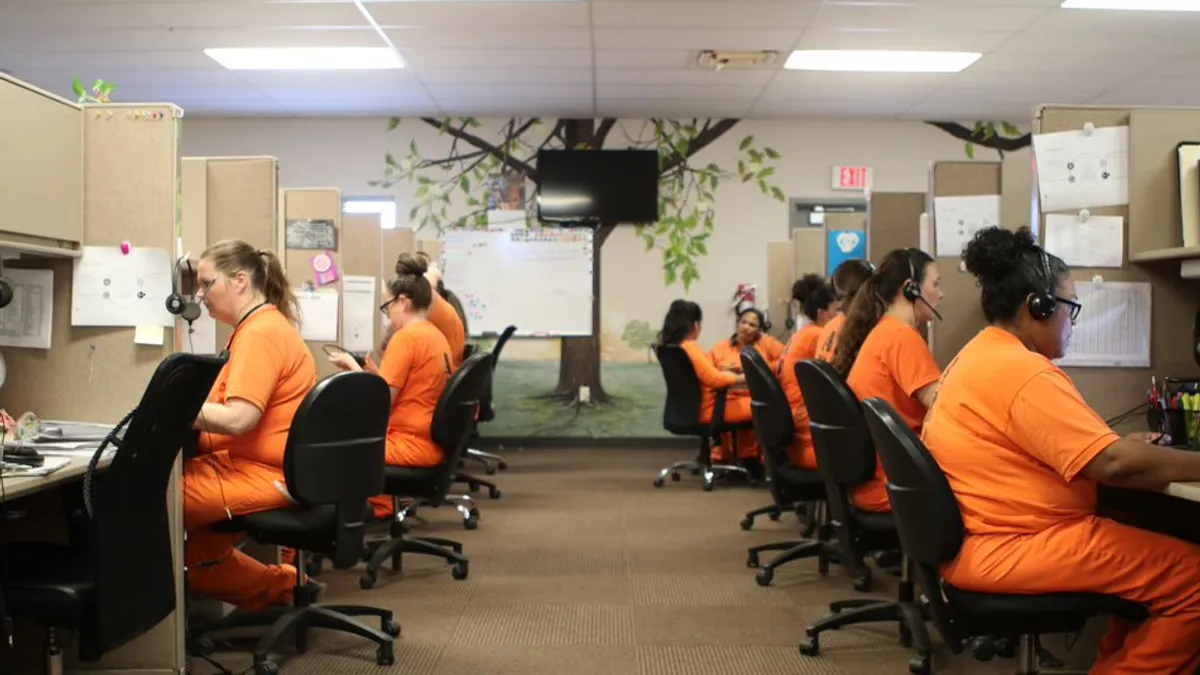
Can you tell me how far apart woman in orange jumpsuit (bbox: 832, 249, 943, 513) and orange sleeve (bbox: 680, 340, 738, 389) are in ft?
7.84

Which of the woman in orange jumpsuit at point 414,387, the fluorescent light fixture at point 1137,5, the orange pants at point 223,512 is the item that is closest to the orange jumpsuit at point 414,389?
the woman in orange jumpsuit at point 414,387

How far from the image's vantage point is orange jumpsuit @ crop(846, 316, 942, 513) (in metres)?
2.86

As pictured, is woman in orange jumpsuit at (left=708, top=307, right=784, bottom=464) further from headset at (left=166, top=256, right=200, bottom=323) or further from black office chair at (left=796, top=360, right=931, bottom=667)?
headset at (left=166, top=256, right=200, bottom=323)

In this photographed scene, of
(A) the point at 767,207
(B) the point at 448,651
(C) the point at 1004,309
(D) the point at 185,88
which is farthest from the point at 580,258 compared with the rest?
(C) the point at 1004,309

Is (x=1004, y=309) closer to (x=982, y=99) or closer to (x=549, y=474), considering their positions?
(x=549, y=474)

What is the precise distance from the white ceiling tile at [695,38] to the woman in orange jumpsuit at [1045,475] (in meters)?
3.67

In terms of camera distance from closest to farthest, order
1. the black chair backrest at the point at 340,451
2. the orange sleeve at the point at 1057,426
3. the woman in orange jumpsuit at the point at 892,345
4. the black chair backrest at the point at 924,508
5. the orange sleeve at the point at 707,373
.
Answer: the orange sleeve at the point at 1057,426, the black chair backrest at the point at 924,508, the black chair backrest at the point at 340,451, the woman in orange jumpsuit at the point at 892,345, the orange sleeve at the point at 707,373

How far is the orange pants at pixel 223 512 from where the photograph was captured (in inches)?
105

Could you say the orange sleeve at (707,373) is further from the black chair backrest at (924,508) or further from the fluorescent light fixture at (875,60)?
the black chair backrest at (924,508)

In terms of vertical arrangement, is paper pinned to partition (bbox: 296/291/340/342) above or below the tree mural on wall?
below

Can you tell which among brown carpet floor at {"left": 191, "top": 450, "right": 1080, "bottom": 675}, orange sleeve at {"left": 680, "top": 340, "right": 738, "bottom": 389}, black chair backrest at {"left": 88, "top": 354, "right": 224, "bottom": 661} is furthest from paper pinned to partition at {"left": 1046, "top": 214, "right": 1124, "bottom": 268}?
orange sleeve at {"left": 680, "top": 340, "right": 738, "bottom": 389}

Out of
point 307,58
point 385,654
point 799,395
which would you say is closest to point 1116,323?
point 799,395

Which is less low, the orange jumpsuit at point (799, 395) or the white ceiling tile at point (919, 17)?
the white ceiling tile at point (919, 17)

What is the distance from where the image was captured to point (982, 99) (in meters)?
7.26
